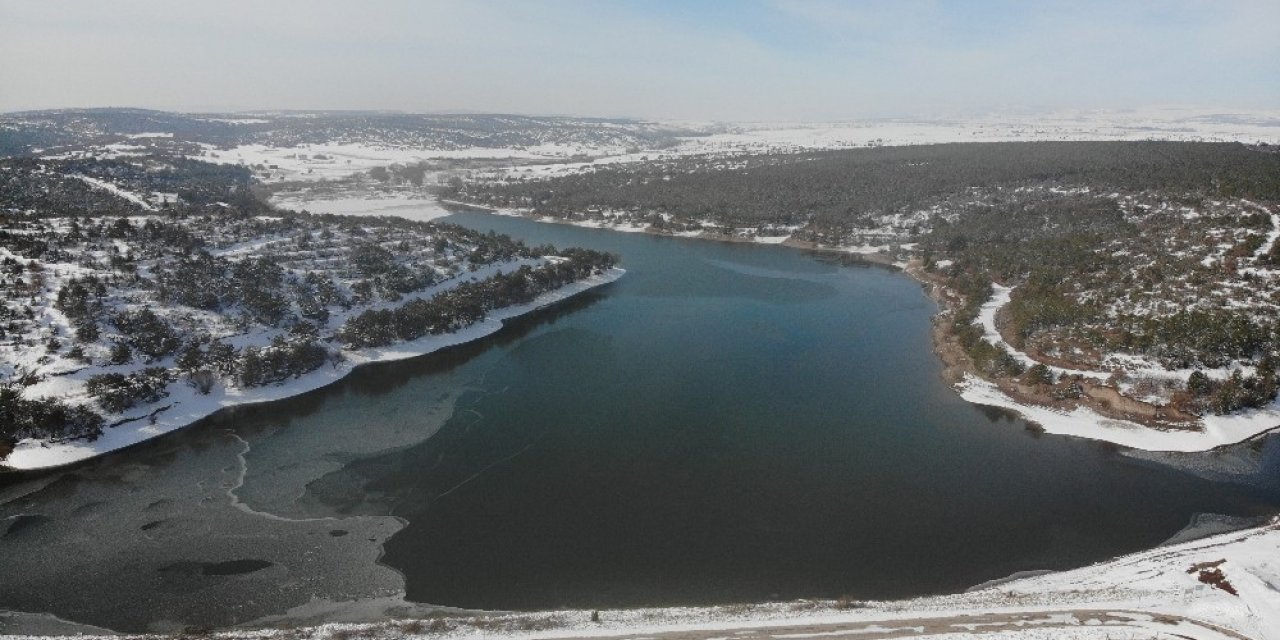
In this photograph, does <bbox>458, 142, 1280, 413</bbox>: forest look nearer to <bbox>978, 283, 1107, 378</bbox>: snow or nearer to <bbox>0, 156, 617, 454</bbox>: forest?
<bbox>978, 283, 1107, 378</bbox>: snow

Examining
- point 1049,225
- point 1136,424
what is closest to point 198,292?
point 1136,424

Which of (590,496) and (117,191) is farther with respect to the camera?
(117,191)

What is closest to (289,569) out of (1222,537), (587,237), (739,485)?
(739,485)

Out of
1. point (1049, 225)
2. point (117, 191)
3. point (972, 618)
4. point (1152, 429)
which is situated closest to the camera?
point (972, 618)

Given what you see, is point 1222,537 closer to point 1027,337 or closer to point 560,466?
point 1027,337

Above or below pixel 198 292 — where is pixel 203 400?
below

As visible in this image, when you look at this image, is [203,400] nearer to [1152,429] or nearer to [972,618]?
[972,618]
